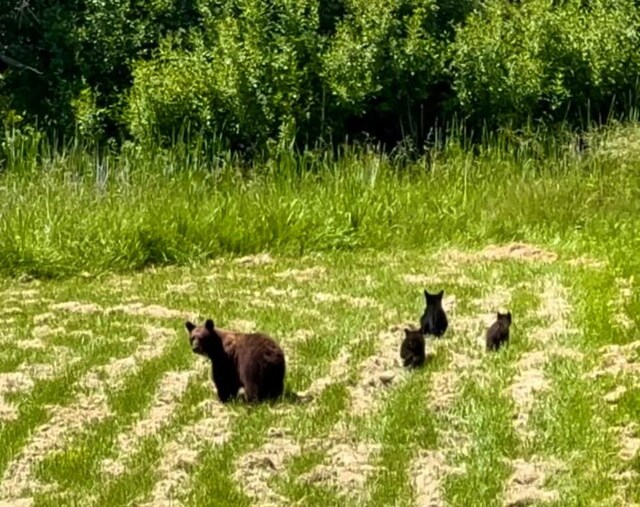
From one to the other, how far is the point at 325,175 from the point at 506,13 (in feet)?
18.5

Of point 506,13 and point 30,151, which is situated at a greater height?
point 506,13

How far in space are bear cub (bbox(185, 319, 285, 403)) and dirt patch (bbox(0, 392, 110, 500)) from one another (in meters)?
0.71

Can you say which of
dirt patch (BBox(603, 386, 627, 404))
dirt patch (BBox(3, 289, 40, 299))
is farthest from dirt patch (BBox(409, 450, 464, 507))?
dirt patch (BBox(3, 289, 40, 299))

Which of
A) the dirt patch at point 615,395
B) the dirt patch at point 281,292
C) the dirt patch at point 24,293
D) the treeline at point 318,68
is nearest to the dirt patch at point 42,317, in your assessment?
the dirt patch at point 24,293

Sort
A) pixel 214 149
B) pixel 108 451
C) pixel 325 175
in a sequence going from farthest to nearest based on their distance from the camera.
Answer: pixel 214 149, pixel 325 175, pixel 108 451

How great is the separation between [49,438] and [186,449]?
0.84 metres

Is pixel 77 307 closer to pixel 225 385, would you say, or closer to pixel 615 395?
pixel 225 385

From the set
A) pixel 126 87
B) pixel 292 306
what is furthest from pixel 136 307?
pixel 126 87

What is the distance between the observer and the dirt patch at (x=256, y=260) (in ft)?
42.5

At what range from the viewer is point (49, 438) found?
733 cm

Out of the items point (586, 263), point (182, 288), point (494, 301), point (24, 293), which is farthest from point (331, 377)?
point (24, 293)

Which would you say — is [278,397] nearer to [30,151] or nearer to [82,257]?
[82,257]

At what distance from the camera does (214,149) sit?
17.4 metres

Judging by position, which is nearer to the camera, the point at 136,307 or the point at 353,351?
the point at 353,351
